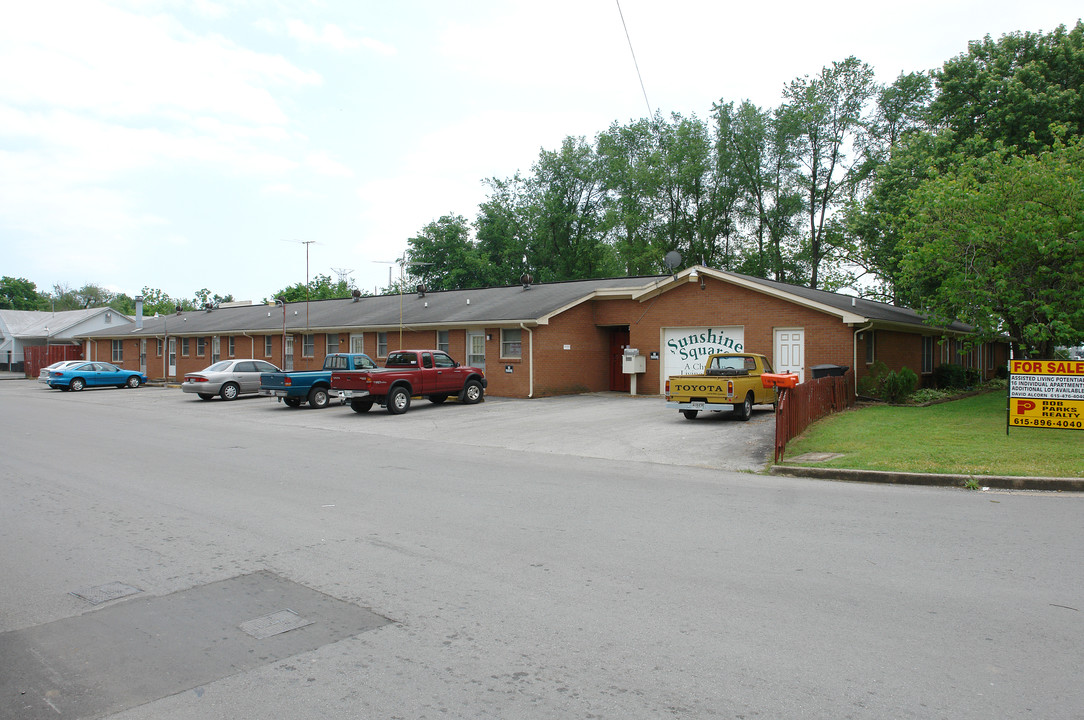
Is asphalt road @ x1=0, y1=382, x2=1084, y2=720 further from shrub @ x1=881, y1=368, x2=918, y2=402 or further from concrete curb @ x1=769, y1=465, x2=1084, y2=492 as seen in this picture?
shrub @ x1=881, y1=368, x2=918, y2=402

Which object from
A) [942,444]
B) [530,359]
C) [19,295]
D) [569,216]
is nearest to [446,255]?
[569,216]

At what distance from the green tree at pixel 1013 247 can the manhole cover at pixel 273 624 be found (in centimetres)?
1753

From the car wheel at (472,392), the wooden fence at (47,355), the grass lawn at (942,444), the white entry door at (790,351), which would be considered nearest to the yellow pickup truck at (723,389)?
the grass lawn at (942,444)

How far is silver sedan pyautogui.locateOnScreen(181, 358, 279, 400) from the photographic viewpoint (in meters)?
27.7

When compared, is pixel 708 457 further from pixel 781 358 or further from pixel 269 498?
pixel 781 358

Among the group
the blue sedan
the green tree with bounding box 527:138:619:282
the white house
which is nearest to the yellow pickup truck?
the blue sedan

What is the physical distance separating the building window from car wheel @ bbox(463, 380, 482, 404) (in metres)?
2.71

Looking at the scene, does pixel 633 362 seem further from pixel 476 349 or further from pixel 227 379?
pixel 227 379

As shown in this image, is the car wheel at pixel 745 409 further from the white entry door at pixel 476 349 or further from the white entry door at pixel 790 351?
the white entry door at pixel 476 349

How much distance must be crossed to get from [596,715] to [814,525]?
4773 millimetres

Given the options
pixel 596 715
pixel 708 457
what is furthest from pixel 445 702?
pixel 708 457

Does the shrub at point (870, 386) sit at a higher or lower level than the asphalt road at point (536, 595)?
higher

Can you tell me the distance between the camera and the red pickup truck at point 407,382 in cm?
2119

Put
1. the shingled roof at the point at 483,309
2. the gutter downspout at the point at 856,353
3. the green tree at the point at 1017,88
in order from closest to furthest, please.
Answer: the gutter downspout at the point at 856,353 < the shingled roof at the point at 483,309 < the green tree at the point at 1017,88
